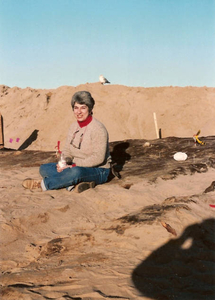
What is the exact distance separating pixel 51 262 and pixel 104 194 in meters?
1.74

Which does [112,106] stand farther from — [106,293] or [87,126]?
[106,293]

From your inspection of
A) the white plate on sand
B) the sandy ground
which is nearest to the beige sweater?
the sandy ground

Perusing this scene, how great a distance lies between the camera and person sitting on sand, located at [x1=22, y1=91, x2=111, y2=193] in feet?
14.1

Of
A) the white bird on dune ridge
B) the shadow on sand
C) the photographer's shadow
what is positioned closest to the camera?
the photographer's shadow

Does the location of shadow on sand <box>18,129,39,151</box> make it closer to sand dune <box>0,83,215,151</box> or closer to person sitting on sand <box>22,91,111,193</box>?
sand dune <box>0,83,215,151</box>

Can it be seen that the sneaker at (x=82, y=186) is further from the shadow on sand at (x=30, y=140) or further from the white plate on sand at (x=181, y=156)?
the shadow on sand at (x=30, y=140)

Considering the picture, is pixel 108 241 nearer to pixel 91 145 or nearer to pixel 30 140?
pixel 91 145

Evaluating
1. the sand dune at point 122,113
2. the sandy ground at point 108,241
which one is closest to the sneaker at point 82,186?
the sandy ground at point 108,241

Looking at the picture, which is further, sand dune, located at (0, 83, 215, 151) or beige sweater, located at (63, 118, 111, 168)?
sand dune, located at (0, 83, 215, 151)

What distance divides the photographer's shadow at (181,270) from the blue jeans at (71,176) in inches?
73.7

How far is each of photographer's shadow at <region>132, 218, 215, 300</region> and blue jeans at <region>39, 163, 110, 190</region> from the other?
6.14 feet

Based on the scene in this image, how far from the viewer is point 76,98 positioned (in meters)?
4.39

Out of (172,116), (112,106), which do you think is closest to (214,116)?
(172,116)

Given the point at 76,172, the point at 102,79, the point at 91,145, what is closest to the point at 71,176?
the point at 76,172
